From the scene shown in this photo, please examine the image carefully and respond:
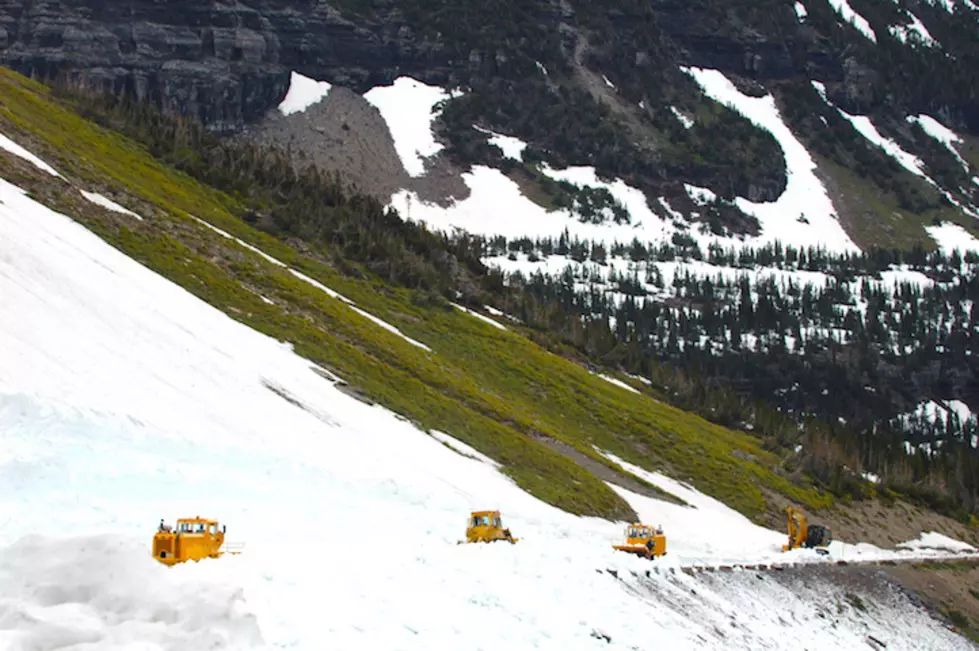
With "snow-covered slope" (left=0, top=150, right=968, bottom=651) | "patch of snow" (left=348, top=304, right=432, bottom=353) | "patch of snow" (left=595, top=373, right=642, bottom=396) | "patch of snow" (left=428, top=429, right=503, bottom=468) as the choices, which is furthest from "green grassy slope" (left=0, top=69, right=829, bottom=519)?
"snow-covered slope" (left=0, top=150, right=968, bottom=651)

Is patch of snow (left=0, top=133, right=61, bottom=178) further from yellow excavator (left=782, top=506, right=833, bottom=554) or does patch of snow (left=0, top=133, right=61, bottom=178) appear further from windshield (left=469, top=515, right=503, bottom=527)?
yellow excavator (left=782, top=506, right=833, bottom=554)

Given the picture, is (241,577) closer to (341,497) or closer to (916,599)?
(341,497)

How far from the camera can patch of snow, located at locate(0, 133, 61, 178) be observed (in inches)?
2094

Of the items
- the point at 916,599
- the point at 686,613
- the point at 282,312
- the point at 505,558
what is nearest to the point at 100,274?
the point at 282,312

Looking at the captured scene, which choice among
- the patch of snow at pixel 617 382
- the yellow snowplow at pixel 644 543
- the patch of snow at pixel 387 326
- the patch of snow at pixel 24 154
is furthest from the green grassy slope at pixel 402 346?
the yellow snowplow at pixel 644 543

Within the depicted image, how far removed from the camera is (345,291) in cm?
6569

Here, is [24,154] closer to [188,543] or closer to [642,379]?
[188,543]

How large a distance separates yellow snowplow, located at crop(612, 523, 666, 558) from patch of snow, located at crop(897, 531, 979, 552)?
3520cm

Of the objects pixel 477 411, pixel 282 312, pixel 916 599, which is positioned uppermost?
pixel 282 312

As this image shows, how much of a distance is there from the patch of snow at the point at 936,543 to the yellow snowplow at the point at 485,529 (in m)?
44.2

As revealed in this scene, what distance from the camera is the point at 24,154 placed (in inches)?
2135

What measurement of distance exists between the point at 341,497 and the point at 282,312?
20.8m

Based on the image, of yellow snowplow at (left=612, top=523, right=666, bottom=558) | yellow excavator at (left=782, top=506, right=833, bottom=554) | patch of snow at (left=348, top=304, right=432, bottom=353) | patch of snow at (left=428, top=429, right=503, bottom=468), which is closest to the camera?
yellow snowplow at (left=612, top=523, right=666, bottom=558)

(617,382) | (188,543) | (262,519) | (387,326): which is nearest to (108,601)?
(188,543)
